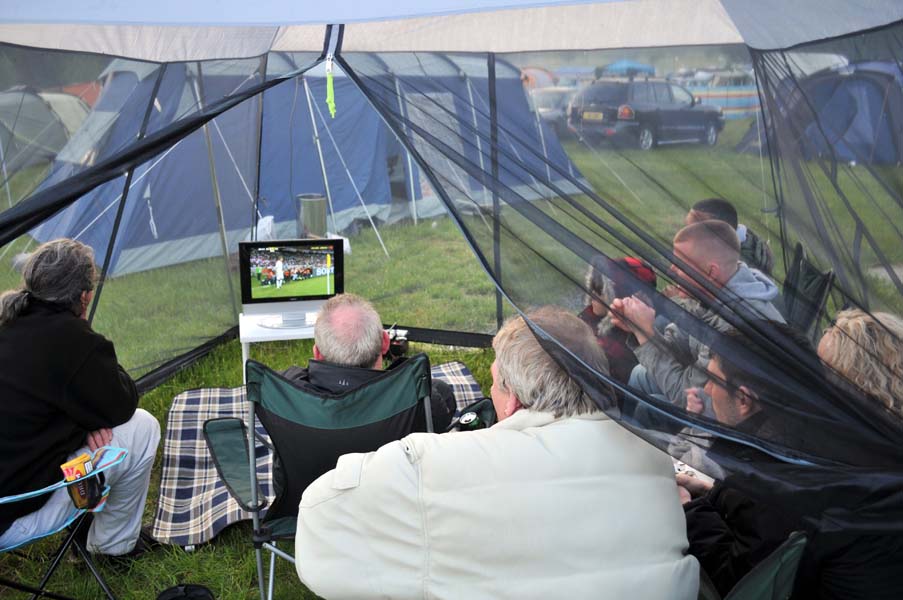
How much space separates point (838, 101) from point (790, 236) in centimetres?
32

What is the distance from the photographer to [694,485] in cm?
263

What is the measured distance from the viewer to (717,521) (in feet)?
7.52

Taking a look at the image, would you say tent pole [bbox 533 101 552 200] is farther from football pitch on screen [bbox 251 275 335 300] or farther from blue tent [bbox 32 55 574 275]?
football pitch on screen [bbox 251 275 335 300]

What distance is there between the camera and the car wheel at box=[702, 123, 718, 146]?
197cm

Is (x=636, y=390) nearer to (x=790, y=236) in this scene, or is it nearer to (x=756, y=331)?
(x=756, y=331)

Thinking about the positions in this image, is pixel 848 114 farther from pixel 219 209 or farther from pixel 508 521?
pixel 219 209

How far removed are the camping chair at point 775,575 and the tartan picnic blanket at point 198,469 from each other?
5.35ft

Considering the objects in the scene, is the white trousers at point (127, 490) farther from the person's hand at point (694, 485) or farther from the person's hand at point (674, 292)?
the person's hand at point (674, 292)

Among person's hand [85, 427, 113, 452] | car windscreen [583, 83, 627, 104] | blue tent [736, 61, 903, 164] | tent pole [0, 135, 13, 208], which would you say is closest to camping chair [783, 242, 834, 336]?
blue tent [736, 61, 903, 164]

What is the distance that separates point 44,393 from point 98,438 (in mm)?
349

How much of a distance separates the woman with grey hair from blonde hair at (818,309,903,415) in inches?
89.2

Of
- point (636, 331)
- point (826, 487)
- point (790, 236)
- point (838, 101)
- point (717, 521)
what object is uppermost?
point (838, 101)

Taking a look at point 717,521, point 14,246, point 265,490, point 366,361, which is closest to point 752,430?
point 717,521

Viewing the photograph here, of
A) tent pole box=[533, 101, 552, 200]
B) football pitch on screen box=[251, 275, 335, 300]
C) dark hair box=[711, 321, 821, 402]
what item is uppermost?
tent pole box=[533, 101, 552, 200]
